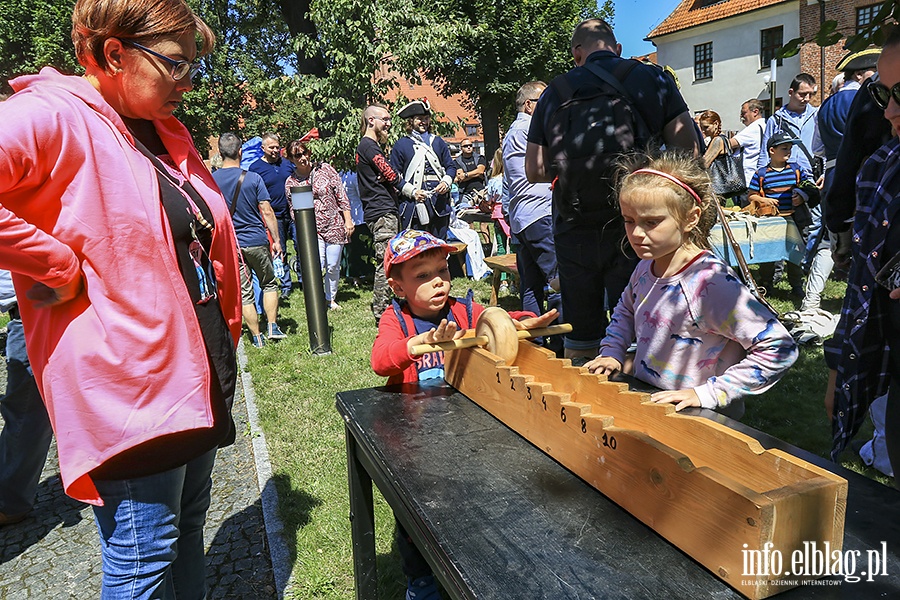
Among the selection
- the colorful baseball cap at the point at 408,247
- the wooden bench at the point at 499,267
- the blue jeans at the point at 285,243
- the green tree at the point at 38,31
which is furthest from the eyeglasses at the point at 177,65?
the green tree at the point at 38,31

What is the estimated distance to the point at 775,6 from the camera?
28.1 m

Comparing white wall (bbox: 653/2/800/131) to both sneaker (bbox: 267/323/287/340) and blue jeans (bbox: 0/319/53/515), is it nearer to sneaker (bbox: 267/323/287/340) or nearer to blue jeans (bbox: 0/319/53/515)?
sneaker (bbox: 267/323/287/340)

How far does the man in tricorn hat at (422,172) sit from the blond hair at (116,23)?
5.66 metres

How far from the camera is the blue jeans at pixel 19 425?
316 cm

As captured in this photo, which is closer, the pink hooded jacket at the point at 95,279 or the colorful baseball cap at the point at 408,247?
the pink hooded jacket at the point at 95,279

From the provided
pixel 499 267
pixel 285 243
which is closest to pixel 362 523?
pixel 499 267

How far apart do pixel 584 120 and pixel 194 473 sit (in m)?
2.44

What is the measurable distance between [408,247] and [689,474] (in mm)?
1495

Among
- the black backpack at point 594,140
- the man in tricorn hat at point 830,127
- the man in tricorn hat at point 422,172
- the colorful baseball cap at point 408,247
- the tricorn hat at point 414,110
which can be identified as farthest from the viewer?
the tricorn hat at point 414,110

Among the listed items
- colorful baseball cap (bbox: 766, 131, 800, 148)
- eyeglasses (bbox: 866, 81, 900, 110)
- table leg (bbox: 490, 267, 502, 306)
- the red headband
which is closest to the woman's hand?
the red headband

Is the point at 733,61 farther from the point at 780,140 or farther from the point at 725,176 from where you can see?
the point at 725,176

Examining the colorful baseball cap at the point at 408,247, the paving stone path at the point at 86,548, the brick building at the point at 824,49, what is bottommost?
the paving stone path at the point at 86,548

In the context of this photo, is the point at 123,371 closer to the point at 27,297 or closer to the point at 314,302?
the point at 27,297

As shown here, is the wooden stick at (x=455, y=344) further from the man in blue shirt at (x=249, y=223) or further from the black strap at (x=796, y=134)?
the black strap at (x=796, y=134)
